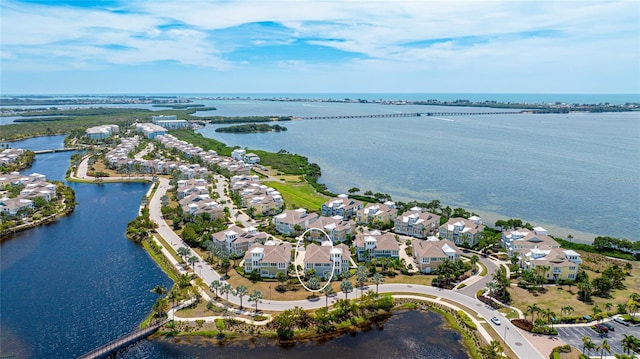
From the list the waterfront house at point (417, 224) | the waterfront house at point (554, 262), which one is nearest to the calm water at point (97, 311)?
the waterfront house at point (554, 262)

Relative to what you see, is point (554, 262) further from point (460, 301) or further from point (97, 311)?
point (97, 311)

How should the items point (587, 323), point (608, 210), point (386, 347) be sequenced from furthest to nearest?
1. point (608, 210)
2. point (587, 323)
3. point (386, 347)

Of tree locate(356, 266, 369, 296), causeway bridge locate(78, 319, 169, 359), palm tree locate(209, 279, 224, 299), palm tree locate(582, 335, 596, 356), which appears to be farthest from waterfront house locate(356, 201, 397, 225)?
causeway bridge locate(78, 319, 169, 359)

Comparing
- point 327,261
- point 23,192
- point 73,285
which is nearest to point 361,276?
point 327,261

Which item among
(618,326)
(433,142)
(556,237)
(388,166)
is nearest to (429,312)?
(618,326)

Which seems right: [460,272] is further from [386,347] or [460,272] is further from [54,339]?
[54,339]

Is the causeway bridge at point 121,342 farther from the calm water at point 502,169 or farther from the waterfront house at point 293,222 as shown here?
the calm water at point 502,169
